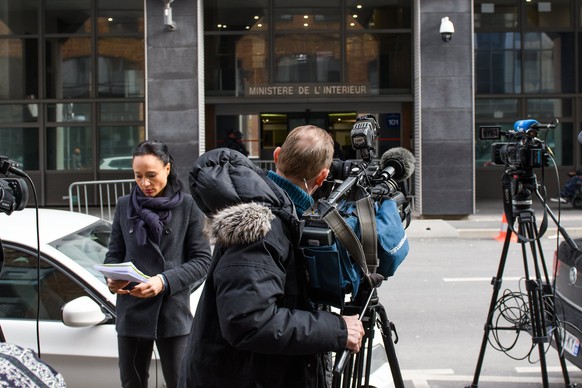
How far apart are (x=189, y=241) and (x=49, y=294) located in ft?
3.08

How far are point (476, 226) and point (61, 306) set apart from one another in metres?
11.8

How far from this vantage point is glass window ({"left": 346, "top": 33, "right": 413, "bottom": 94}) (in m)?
17.2

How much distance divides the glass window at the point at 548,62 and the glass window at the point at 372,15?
4166 mm

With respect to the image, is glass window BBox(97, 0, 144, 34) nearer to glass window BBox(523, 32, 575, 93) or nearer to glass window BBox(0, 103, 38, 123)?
glass window BBox(0, 103, 38, 123)

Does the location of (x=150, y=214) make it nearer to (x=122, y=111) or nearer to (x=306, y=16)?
(x=306, y=16)

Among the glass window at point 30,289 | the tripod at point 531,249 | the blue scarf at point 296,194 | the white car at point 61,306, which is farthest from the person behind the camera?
the tripod at point 531,249

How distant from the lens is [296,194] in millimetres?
2688

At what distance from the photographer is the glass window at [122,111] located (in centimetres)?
1817

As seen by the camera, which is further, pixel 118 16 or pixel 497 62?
pixel 497 62

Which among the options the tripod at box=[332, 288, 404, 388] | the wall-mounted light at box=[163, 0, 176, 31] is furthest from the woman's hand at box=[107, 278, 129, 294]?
the wall-mounted light at box=[163, 0, 176, 31]

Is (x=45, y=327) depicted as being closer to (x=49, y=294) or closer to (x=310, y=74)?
(x=49, y=294)

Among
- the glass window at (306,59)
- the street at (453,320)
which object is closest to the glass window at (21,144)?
the glass window at (306,59)

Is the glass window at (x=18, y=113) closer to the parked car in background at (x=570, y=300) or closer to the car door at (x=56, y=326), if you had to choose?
the car door at (x=56, y=326)

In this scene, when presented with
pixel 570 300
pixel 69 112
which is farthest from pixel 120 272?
pixel 69 112
